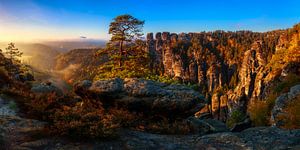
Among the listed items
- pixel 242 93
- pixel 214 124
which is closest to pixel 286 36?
pixel 242 93

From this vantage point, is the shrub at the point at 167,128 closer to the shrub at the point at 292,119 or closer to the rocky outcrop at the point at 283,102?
the shrub at the point at 292,119

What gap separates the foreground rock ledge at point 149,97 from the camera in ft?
51.1

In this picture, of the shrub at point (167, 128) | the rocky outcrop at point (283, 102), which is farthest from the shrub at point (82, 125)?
the rocky outcrop at point (283, 102)

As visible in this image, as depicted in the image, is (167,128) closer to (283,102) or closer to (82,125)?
(82,125)

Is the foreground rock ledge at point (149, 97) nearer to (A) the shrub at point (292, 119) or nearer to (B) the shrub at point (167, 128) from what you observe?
(B) the shrub at point (167, 128)

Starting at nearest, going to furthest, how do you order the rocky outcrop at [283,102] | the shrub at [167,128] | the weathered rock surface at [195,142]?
the weathered rock surface at [195,142] < the shrub at [167,128] < the rocky outcrop at [283,102]

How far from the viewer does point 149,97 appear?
15734 mm

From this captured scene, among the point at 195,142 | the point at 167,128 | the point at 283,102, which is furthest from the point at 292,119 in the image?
the point at 195,142

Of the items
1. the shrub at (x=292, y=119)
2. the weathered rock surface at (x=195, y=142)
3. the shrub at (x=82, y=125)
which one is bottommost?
the shrub at (x=292, y=119)

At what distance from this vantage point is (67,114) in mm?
11664

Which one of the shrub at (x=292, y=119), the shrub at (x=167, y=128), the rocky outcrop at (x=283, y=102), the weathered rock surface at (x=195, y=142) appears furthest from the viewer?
the rocky outcrop at (x=283, y=102)

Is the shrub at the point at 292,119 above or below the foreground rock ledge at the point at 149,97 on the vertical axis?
below

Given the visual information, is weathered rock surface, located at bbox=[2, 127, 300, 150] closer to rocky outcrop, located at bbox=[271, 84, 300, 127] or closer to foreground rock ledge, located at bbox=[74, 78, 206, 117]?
foreground rock ledge, located at bbox=[74, 78, 206, 117]

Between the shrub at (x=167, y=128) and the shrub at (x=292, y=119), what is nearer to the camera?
the shrub at (x=167, y=128)
